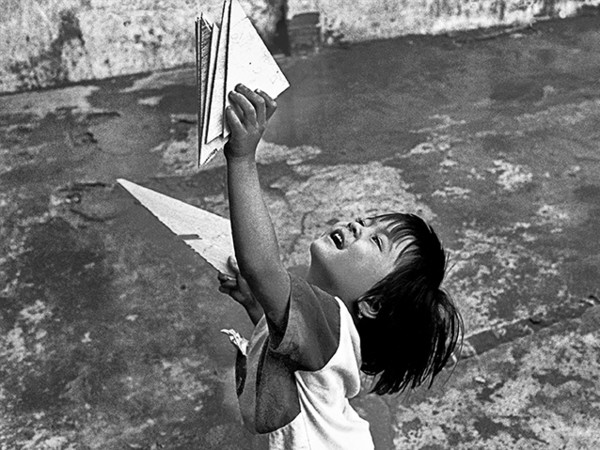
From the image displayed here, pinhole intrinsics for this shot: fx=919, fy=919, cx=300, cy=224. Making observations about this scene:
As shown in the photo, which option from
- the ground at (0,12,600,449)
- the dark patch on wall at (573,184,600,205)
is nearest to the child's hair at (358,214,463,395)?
the ground at (0,12,600,449)

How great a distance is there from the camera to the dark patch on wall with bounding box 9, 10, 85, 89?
4062mm

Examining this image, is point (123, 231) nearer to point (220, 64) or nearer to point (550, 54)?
point (220, 64)

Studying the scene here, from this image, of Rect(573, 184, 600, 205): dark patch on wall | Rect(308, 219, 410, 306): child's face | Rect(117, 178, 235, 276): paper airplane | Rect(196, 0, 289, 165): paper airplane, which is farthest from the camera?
Rect(573, 184, 600, 205): dark patch on wall

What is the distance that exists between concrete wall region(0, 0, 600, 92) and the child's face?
109 inches

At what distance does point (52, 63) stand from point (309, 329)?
3079 millimetres

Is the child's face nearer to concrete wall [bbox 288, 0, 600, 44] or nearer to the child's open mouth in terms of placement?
the child's open mouth

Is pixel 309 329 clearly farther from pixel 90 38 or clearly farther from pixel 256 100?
pixel 90 38

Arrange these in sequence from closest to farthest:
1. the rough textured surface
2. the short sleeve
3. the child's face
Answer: the short sleeve, the child's face, the rough textured surface

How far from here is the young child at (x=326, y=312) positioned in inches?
51.1

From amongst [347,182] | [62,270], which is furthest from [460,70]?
[62,270]

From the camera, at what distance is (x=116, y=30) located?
13.6 ft

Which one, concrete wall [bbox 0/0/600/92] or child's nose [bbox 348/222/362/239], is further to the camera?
concrete wall [bbox 0/0/600/92]

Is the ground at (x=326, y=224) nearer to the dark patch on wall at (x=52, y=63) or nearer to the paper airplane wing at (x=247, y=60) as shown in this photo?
the dark patch on wall at (x=52, y=63)

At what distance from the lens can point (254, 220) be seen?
51.1 inches
